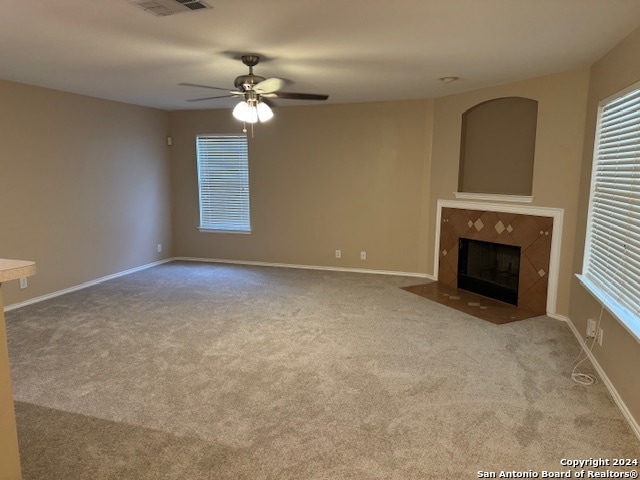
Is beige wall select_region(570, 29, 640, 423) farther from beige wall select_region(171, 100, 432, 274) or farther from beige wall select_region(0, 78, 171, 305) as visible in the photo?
beige wall select_region(0, 78, 171, 305)

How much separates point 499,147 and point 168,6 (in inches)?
164

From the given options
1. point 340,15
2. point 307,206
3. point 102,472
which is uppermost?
point 340,15

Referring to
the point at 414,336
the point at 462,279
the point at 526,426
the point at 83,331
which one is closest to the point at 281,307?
the point at 414,336

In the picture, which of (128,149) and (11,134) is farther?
(128,149)

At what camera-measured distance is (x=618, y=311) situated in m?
2.75

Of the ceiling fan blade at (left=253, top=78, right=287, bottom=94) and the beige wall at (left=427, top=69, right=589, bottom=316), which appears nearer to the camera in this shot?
the ceiling fan blade at (left=253, top=78, right=287, bottom=94)

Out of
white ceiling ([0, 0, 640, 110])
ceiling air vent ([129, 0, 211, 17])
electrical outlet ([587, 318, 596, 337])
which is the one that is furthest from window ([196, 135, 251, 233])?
electrical outlet ([587, 318, 596, 337])

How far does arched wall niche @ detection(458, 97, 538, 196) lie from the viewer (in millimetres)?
4887

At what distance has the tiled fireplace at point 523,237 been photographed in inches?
175

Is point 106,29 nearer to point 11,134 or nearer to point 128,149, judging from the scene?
point 11,134

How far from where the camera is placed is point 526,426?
2486mm

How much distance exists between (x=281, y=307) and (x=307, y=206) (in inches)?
85.3

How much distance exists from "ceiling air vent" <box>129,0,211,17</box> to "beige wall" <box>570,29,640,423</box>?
2.81 metres

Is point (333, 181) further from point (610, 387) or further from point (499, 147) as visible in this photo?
point (610, 387)
